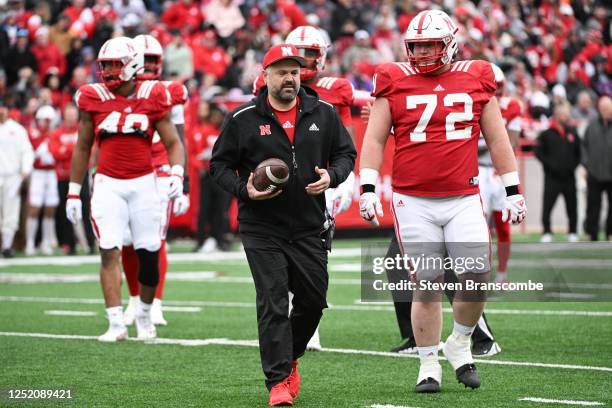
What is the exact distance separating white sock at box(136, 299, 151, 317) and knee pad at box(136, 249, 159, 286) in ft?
0.47

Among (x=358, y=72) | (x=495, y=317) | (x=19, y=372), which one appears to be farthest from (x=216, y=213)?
(x=19, y=372)

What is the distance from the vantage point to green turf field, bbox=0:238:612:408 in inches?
247

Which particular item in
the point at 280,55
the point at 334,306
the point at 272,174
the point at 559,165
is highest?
the point at 280,55

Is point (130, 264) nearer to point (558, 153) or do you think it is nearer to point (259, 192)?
point (259, 192)

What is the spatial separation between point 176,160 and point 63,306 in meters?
2.78

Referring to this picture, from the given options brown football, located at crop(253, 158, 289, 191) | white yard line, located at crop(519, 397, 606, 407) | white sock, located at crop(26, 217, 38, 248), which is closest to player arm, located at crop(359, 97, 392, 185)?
brown football, located at crop(253, 158, 289, 191)

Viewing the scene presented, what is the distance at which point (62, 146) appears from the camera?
56.9ft

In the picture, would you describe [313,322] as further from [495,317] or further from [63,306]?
[63,306]

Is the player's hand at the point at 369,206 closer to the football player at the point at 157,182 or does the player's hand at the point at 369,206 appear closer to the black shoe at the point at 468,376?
the black shoe at the point at 468,376

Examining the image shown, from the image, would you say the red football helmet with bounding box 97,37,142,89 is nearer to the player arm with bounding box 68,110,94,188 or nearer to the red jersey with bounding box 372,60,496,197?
the player arm with bounding box 68,110,94,188

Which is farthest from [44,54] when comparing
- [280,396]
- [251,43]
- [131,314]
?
[280,396]

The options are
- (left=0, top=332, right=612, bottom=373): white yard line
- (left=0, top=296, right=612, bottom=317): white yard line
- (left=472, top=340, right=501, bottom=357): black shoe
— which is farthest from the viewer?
(left=0, top=296, right=612, bottom=317): white yard line

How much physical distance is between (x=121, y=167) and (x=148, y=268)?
30.0 inches

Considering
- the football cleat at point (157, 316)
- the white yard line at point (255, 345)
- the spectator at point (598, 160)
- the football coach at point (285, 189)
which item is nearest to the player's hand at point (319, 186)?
the football coach at point (285, 189)
